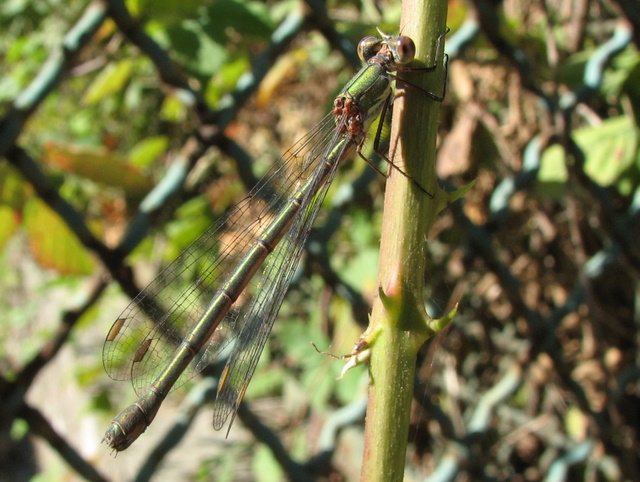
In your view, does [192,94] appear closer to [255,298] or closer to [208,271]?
[208,271]

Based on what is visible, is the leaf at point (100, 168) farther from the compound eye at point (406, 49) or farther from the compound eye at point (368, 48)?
the compound eye at point (406, 49)

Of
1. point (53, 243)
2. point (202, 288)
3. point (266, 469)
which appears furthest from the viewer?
point (266, 469)

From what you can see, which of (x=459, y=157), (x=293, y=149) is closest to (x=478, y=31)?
(x=459, y=157)

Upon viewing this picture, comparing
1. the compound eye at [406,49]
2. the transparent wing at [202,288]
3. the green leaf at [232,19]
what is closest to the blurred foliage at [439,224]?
the green leaf at [232,19]

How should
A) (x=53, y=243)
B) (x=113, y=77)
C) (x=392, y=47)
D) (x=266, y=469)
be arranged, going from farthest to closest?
(x=266, y=469), (x=113, y=77), (x=53, y=243), (x=392, y=47)

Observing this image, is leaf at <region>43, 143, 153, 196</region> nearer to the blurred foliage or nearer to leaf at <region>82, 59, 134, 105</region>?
the blurred foliage

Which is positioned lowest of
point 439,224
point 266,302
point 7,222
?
point 439,224

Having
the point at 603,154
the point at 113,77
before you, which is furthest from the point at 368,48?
the point at 113,77

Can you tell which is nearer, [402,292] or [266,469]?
[402,292]

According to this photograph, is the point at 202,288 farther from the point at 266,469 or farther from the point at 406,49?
the point at 266,469
